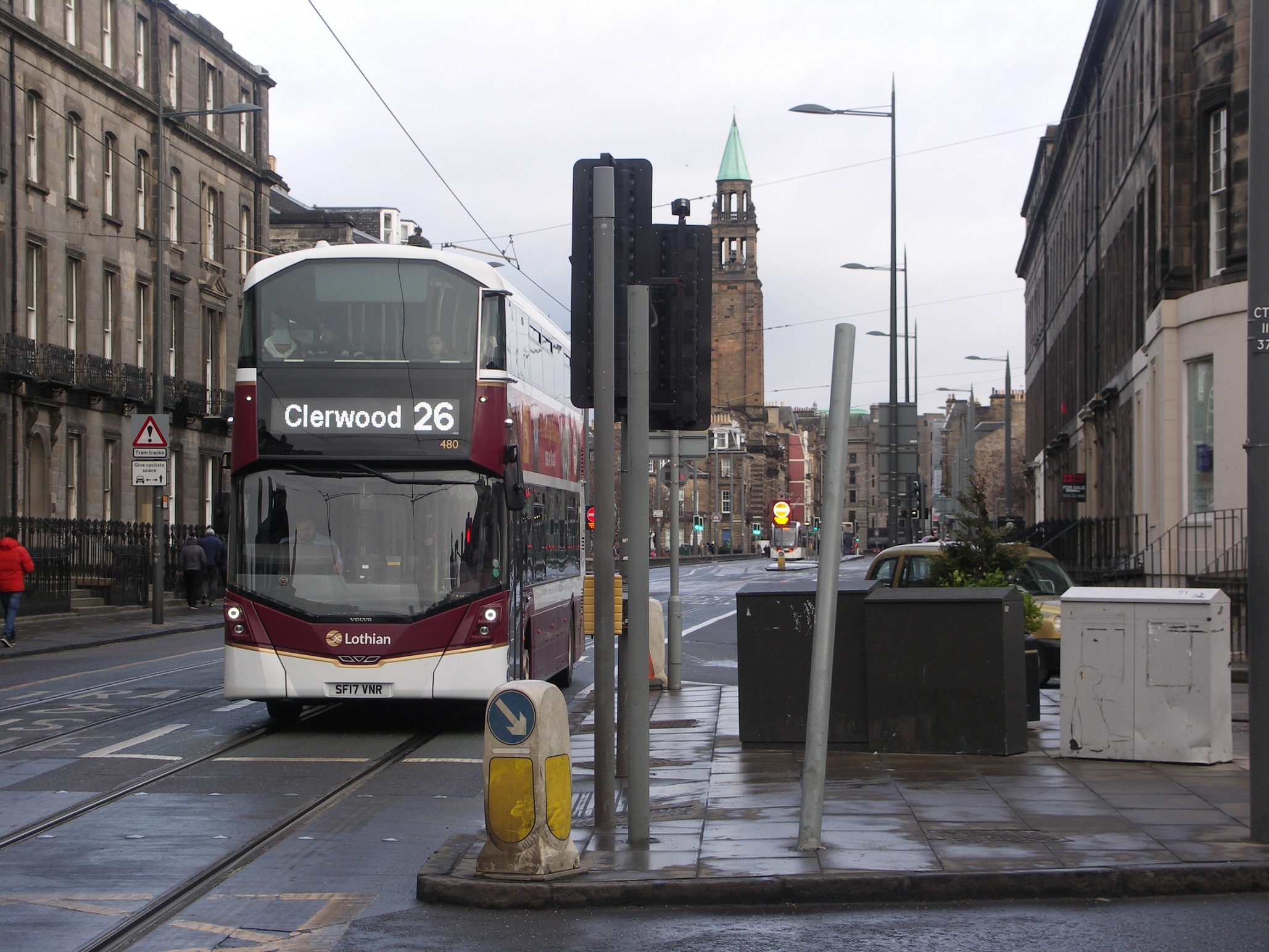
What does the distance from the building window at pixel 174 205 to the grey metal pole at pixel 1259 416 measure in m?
42.7

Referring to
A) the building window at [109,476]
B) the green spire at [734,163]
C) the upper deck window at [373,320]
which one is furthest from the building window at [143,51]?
the green spire at [734,163]

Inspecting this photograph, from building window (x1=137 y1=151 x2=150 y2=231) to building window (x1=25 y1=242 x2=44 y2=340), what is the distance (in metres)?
5.74

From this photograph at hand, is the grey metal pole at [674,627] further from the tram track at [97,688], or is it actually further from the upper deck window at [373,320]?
the tram track at [97,688]

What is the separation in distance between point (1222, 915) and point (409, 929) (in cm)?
353

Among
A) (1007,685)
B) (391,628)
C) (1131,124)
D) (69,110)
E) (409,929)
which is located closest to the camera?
(409,929)

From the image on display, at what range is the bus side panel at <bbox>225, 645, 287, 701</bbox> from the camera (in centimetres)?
1381

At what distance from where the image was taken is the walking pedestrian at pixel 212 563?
40.9m

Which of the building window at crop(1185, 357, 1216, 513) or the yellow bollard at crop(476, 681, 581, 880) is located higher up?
the building window at crop(1185, 357, 1216, 513)

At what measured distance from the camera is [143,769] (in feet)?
39.0

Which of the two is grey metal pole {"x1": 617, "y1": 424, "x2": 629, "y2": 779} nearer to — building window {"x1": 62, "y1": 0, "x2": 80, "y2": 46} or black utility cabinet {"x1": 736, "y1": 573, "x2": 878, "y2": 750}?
black utility cabinet {"x1": 736, "y1": 573, "x2": 878, "y2": 750}

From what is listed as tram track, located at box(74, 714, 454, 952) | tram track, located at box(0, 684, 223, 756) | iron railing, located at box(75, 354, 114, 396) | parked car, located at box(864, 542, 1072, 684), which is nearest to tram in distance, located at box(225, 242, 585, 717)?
tram track, located at box(0, 684, 223, 756)

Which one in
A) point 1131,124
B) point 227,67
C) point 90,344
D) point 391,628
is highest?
point 227,67

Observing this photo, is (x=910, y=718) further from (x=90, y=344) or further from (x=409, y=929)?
(x=90, y=344)

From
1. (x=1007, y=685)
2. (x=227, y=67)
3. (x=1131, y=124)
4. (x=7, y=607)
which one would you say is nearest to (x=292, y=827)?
(x=1007, y=685)
